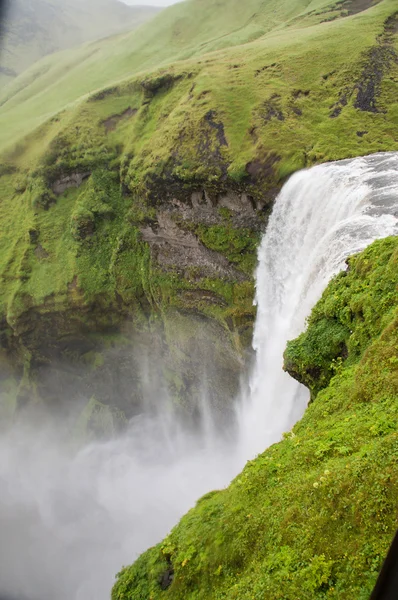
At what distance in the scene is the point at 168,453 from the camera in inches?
1176

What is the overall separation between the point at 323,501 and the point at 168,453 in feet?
84.1

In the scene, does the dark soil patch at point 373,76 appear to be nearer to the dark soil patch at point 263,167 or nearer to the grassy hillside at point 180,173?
the grassy hillside at point 180,173

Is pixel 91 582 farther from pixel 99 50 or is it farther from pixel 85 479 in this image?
pixel 99 50

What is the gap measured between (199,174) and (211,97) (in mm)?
7425

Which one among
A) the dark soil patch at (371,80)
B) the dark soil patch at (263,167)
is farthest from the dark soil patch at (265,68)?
the dark soil patch at (263,167)

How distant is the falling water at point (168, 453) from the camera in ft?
49.6

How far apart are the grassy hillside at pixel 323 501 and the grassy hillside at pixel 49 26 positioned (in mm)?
114406

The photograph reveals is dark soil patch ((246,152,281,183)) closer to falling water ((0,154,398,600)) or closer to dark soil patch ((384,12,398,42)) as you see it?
falling water ((0,154,398,600))

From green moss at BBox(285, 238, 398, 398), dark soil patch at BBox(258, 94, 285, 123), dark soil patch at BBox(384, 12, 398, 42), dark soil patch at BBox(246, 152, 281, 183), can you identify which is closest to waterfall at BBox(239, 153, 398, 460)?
green moss at BBox(285, 238, 398, 398)

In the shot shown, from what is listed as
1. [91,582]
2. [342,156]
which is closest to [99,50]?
[342,156]

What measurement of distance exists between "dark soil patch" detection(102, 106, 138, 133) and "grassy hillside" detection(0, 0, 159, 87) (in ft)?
259

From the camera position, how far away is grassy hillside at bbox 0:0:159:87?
103438 mm

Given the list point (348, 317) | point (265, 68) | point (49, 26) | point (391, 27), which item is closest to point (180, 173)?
point (265, 68)

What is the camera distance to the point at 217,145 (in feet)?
82.6
